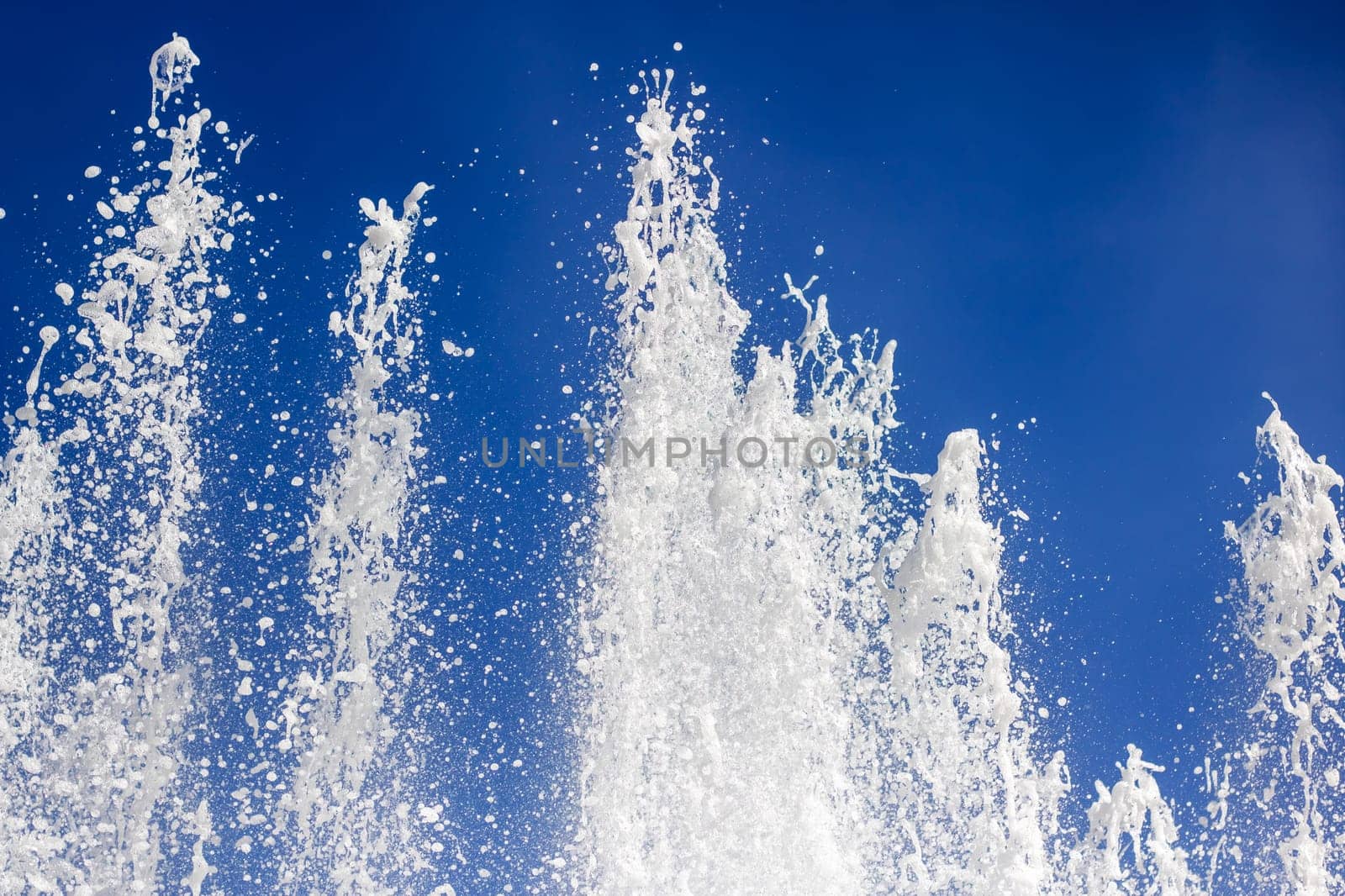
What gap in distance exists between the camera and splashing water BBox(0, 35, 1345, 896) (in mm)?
6035

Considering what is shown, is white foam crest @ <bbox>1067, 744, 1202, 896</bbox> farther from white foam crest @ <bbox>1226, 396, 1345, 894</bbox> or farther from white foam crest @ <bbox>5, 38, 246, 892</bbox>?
white foam crest @ <bbox>5, 38, 246, 892</bbox>

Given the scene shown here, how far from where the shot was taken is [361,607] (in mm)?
6395

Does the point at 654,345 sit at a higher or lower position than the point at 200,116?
lower

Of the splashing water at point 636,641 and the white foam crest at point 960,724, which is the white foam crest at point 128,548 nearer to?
the splashing water at point 636,641

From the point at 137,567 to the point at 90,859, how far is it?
58.5 inches

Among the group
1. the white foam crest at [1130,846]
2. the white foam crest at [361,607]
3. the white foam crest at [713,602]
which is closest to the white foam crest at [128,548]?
the white foam crest at [361,607]

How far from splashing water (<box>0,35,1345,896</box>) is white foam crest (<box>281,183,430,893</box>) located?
0.02 metres

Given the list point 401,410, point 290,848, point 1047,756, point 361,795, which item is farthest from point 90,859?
point 1047,756

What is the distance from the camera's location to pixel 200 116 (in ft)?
22.4

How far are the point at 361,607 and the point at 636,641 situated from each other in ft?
4.96

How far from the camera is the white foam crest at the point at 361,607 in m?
6.06

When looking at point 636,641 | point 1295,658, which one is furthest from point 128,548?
point 1295,658

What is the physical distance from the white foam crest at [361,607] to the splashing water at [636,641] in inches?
0.7

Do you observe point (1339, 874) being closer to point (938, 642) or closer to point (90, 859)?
point (938, 642)
